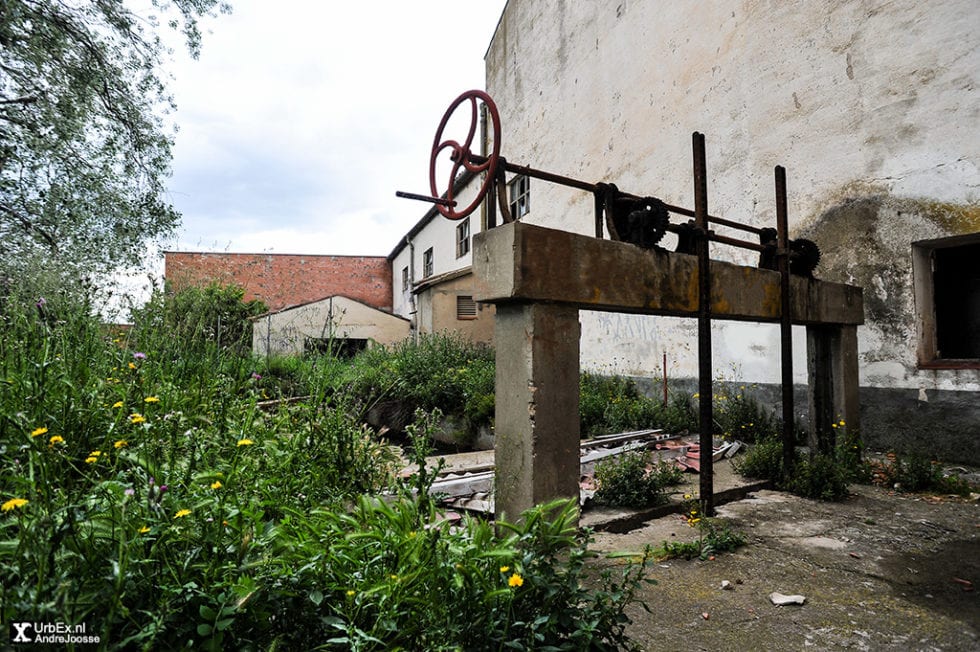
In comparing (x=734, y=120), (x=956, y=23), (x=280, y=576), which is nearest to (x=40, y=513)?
(x=280, y=576)

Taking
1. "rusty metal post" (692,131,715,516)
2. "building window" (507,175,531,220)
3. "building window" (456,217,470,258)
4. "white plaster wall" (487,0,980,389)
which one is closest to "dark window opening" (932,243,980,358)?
"white plaster wall" (487,0,980,389)

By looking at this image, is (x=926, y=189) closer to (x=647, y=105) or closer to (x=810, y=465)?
(x=810, y=465)

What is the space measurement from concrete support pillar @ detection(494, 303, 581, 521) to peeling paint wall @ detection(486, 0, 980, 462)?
4868 mm

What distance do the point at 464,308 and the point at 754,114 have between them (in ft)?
35.4

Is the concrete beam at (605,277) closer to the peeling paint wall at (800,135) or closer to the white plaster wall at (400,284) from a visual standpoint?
the peeling paint wall at (800,135)

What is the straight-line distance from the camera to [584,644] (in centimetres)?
170

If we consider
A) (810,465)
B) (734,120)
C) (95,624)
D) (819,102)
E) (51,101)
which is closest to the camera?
(95,624)

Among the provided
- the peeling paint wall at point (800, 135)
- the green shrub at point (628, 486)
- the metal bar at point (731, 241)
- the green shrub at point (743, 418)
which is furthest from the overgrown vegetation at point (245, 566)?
the peeling paint wall at point (800, 135)

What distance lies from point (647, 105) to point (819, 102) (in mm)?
3493

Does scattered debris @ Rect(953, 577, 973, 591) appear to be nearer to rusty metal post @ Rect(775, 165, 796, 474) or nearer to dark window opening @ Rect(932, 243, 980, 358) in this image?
rusty metal post @ Rect(775, 165, 796, 474)

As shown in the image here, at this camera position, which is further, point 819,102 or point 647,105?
point 647,105

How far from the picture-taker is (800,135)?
6.88 meters

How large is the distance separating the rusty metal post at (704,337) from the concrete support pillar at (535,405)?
1.33 meters

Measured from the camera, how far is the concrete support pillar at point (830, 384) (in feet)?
17.8
